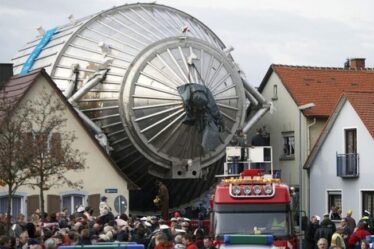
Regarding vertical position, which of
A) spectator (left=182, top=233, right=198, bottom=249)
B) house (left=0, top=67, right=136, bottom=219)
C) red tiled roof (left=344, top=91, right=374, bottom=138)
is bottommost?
spectator (left=182, top=233, right=198, bottom=249)

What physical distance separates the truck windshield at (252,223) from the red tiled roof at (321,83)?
24.0 meters

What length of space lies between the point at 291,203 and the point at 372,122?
18.3m

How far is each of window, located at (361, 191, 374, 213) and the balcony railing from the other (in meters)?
0.88

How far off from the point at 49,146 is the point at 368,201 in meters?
16.9

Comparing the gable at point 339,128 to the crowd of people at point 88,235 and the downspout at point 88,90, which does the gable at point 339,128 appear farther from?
the crowd of people at point 88,235

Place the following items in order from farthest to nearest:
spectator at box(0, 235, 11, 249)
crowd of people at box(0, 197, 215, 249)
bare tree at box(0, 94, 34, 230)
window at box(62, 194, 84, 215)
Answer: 1. window at box(62, 194, 84, 215)
2. bare tree at box(0, 94, 34, 230)
3. crowd of people at box(0, 197, 215, 249)
4. spectator at box(0, 235, 11, 249)

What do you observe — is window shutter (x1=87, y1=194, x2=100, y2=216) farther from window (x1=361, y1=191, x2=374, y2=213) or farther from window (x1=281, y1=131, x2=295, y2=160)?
window (x1=281, y1=131, x2=295, y2=160)

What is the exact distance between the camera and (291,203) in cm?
2727

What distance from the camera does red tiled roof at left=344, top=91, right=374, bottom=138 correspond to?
44.8 meters

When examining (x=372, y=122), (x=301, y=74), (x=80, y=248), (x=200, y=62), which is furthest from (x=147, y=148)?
(x=80, y=248)

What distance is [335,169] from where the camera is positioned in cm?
4675

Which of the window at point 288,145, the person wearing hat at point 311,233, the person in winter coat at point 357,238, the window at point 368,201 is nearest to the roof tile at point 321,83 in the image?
the window at point 288,145

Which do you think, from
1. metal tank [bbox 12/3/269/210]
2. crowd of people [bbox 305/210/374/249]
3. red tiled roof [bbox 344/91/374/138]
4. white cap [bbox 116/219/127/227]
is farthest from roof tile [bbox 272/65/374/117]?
white cap [bbox 116/219/127/227]

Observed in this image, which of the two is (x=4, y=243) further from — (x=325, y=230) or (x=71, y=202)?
(x=71, y=202)
